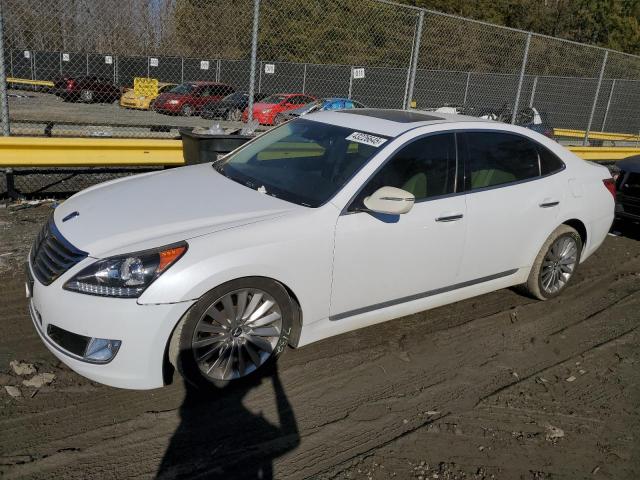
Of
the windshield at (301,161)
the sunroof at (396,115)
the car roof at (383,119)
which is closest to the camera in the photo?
the windshield at (301,161)

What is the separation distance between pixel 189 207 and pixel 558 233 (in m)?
3.21

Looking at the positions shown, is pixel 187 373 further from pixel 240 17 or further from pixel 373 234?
pixel 240 17

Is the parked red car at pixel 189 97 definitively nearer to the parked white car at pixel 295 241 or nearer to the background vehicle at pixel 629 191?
the background vehicle at pixel 629 191

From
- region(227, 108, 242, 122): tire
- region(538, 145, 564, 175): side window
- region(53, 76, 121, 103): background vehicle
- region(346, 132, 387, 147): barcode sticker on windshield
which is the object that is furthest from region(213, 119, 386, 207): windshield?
region(227, 108, 242, 122): tire

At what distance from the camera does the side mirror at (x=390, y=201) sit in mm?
3498

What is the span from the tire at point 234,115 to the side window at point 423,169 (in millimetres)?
12536

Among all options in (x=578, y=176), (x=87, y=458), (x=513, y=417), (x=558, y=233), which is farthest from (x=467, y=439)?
(x=578, y=176)

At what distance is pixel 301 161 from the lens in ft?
13.6

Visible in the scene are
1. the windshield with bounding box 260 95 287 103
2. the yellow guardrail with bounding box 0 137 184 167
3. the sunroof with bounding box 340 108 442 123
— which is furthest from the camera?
the windshield with bounding box 260 95 287 103

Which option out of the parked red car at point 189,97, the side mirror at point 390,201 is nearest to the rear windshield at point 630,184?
the side mirror at point 390,201

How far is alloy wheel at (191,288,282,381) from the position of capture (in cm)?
317

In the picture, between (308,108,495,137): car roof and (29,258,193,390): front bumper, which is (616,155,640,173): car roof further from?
(29,258,193,390): front bumper

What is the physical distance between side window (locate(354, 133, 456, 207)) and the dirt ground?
1142 millimetres

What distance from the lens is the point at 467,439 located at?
3.11m
